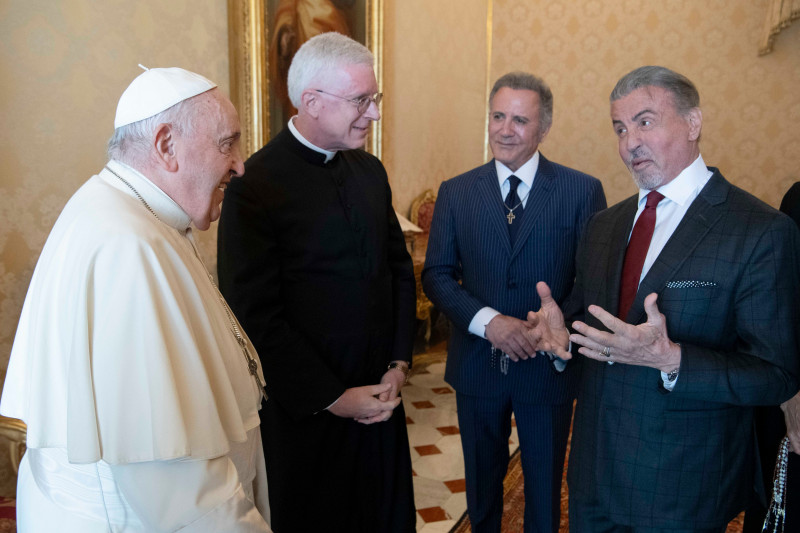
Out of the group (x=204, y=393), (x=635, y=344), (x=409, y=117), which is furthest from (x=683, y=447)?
(x=409, y=117)

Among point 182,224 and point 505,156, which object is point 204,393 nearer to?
point 182,224

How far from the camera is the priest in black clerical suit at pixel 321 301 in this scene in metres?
2.06

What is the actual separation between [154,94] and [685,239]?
4.62 ft

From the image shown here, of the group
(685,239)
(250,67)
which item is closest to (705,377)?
(685,239)

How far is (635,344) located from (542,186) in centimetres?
112

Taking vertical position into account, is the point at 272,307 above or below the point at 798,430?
above

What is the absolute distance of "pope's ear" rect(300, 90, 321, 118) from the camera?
217 cm

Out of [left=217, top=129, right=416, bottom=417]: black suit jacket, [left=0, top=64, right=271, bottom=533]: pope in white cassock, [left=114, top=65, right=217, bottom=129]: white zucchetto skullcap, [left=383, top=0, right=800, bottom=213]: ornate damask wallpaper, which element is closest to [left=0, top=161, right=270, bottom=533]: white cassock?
[left=0, top=64, right=271, bottom=533]: pope in white cassock

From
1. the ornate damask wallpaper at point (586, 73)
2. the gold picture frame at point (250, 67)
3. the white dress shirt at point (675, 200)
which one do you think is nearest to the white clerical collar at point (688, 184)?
the white dress shirt at point (675, 200)

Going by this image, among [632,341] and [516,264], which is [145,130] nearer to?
[632,341]

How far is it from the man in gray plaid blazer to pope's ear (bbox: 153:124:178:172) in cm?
106

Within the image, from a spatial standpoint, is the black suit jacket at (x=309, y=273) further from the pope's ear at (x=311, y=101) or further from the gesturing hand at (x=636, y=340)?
the gesturing hand at (x=636, y=340)

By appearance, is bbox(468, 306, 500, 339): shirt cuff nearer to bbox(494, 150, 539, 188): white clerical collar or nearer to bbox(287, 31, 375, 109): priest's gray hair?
bbox(494, 150, 539, 188): white clerical collar

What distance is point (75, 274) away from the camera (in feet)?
3.88
